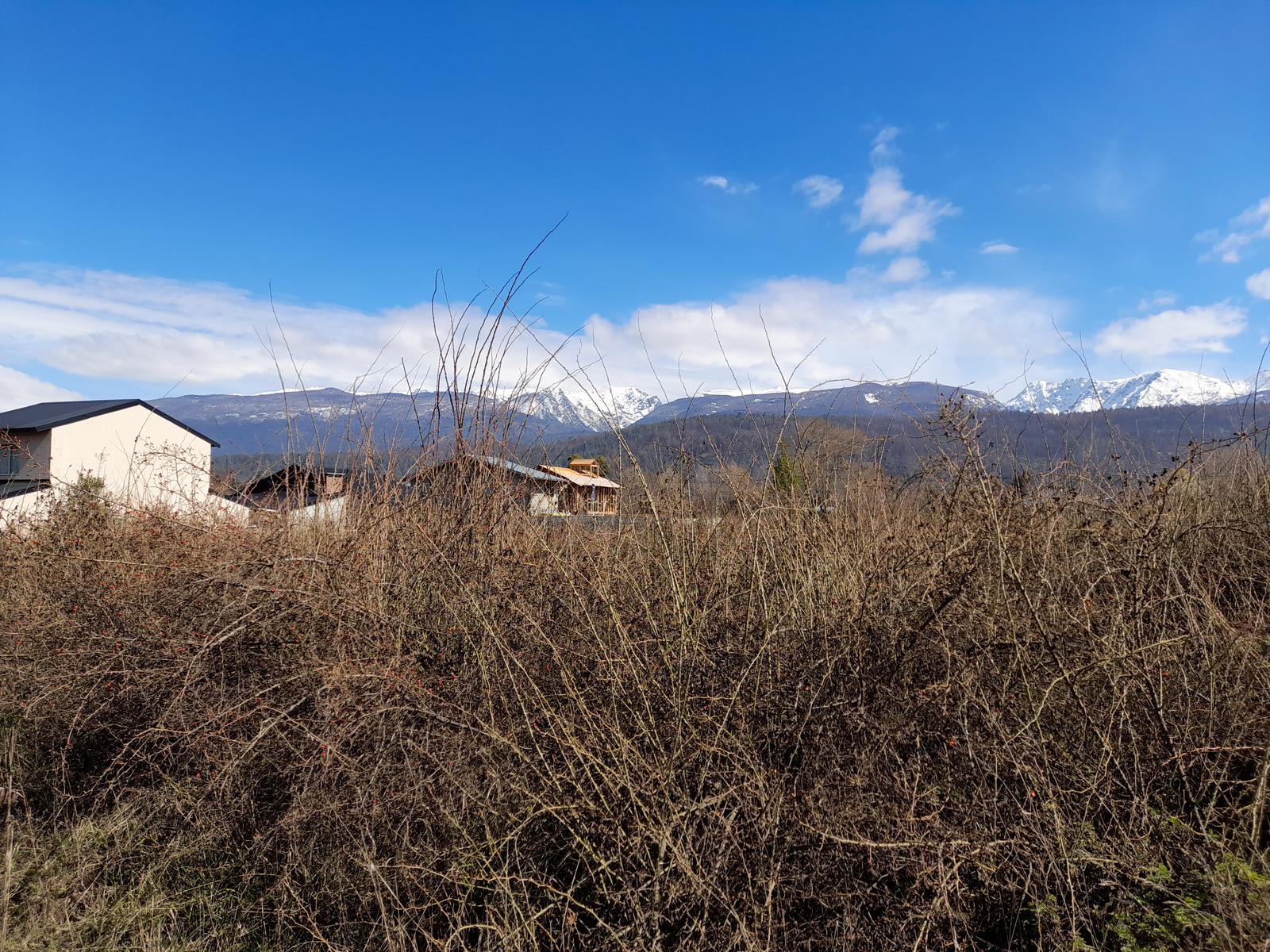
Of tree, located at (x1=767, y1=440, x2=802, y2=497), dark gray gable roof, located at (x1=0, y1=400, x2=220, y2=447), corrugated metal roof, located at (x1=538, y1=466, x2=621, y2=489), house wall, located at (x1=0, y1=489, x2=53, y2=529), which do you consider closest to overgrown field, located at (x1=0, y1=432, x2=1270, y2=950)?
tree, located at (x1=767, y1=440, x2=802, y2=497)

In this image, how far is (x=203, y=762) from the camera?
310 cm

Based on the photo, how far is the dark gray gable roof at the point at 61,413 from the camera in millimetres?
27020

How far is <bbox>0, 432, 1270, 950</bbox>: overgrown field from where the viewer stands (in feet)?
5.68

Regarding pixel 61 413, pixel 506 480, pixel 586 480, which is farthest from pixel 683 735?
Answer: pixel 61 413

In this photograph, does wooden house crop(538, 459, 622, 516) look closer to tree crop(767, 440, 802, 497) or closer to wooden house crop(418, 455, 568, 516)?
wooden house crop(418, 455, 568, 516)

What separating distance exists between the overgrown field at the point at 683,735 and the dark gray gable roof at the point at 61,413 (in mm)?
27111

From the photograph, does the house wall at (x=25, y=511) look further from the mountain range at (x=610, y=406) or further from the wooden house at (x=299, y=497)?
the mountain range at (x=610, y=406)

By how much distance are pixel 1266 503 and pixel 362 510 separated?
186 inches

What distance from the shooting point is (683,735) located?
1954mm

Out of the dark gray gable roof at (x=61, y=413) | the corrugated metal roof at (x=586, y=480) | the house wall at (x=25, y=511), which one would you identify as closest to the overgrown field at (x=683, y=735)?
the corrugated metal roof at (x=586, y=480)

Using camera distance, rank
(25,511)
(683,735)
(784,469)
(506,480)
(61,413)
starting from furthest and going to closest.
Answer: (61,413)
(25,511)
(506,480)
(784,469)
(683,735)

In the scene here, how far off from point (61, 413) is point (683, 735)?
36821 millimetres

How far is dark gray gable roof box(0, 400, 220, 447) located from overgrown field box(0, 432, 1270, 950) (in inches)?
1067

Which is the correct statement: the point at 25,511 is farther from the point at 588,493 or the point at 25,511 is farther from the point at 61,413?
the point at 61,413
